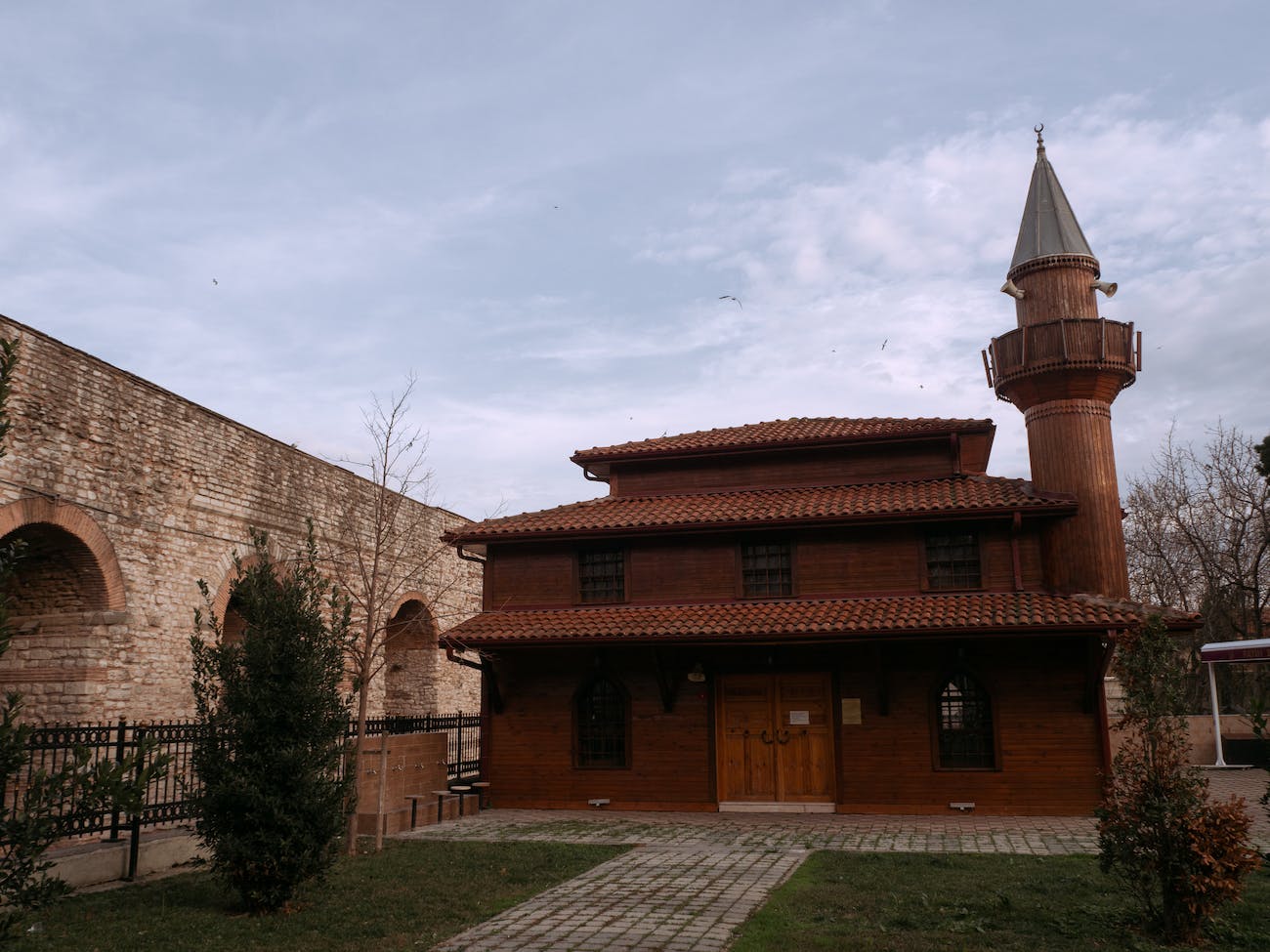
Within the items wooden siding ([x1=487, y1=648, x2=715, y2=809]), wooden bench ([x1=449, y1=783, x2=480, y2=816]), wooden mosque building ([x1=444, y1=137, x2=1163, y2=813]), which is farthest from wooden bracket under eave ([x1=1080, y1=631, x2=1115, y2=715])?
wooden bench ([x1=449, y1=783, x2=480, y2=816])

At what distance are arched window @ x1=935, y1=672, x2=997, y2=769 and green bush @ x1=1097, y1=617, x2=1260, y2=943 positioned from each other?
729 centimetres

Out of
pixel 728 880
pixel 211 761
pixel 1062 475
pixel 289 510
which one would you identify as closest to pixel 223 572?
pixel 289 510

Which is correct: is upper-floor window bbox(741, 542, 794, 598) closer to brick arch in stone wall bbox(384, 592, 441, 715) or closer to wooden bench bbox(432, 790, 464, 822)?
wooden bench bbox(432, 790, 464, 822)

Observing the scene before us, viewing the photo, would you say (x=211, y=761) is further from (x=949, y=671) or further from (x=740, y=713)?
(x=949, y=671)

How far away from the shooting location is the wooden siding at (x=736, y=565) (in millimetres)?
16078

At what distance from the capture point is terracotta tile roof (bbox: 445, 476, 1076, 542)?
52.1 ft

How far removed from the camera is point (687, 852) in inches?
458

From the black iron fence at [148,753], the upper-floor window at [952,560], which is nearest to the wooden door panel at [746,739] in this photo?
the upper-floor window at [952,560]

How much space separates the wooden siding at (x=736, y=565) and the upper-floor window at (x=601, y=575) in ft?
0.58

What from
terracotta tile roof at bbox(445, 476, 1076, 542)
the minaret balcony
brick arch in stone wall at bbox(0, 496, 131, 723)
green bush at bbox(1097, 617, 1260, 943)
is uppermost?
the minaret balcony

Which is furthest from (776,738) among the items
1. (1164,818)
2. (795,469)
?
(1164,818)

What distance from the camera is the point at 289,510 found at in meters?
19.5

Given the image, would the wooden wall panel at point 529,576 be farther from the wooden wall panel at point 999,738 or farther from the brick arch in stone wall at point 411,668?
the brick arch in stone wall at point 411,668

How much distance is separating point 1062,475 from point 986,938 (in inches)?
449
